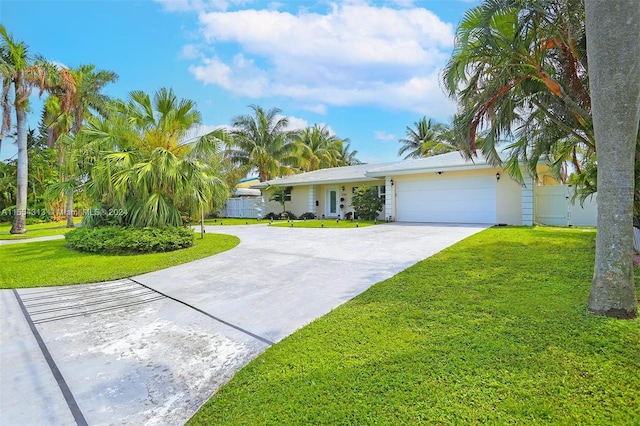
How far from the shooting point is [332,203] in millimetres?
22125

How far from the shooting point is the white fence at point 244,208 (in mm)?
24598

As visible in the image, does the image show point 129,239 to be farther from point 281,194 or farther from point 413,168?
point 281,194

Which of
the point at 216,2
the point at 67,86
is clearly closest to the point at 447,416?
the point at 216,2

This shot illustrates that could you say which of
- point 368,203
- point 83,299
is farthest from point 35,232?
point 368,203

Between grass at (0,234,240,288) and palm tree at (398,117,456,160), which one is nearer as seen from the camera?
grass at (0,234,240,288)

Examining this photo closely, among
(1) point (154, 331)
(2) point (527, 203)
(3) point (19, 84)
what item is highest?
(3) point (19, 84)

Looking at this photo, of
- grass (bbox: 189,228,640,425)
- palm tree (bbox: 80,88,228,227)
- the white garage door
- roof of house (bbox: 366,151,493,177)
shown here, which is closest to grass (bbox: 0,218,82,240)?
palm tree (bbox: 80,88,228,227)

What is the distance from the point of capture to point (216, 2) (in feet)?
33.4

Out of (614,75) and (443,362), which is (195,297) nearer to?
(443,362)

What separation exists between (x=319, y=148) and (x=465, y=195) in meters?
20.1

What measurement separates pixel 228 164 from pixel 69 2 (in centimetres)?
1873

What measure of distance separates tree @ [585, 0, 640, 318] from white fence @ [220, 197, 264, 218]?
70.4 feet

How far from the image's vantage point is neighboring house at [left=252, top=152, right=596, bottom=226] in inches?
525

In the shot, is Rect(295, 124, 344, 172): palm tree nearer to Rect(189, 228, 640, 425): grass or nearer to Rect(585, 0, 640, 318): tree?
Rect(189, 228, 640, 425): grass
